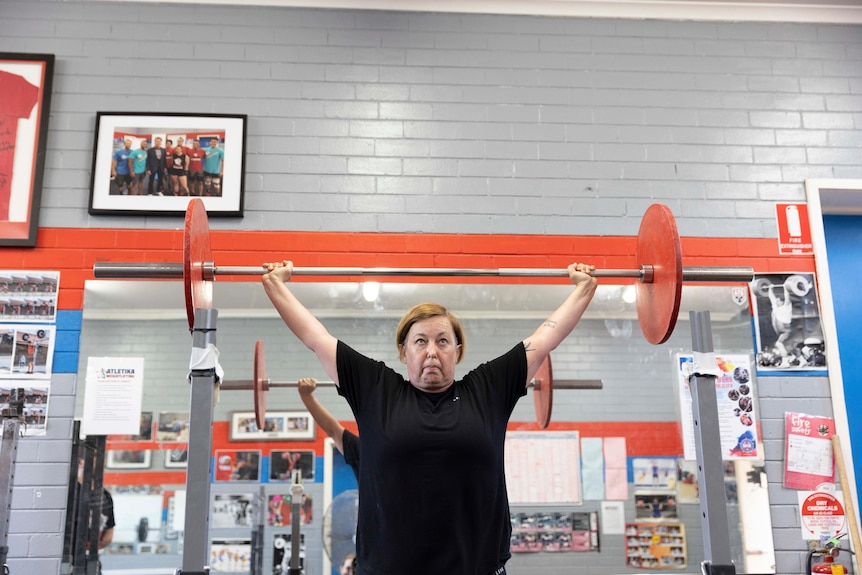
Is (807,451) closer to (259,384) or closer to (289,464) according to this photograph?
(289,464)

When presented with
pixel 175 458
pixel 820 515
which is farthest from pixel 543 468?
pixel 175 458

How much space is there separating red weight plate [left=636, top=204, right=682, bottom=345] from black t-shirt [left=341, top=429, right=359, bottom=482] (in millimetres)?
1027

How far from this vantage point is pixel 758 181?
3.22 metres

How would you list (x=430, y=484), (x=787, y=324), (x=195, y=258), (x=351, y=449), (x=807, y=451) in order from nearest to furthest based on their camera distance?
(x=430, y=484) → (x=195, y=258) → (x=351, y=449) → (x=807, y=451) → (x=787, y=324)

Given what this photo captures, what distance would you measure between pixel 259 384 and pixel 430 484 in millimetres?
1086

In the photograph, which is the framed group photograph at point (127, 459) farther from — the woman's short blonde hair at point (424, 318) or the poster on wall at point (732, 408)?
the poster on wall at point (732, 408)

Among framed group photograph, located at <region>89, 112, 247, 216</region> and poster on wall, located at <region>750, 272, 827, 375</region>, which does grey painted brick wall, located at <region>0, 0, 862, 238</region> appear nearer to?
framed group photograph, located at <region>89, 112, 247, 216</region>

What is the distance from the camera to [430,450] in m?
1.81

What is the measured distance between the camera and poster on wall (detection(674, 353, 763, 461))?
9.72 ft

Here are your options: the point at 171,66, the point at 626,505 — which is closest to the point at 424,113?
the point at 171,66

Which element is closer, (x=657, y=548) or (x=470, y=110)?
(x=657, y=548)

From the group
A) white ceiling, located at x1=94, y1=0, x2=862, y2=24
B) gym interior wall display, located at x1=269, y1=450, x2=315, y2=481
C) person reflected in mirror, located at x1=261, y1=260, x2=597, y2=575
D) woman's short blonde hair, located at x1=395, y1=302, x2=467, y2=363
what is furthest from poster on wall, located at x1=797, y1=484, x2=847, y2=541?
white ceiling, located at x1=94, y1=0, x2=862, y2=24

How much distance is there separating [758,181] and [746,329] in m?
0.63

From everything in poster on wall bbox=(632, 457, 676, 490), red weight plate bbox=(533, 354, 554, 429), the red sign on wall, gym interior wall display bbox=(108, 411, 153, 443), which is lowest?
poster on wall bbox=(632, 457, 676, 490)
